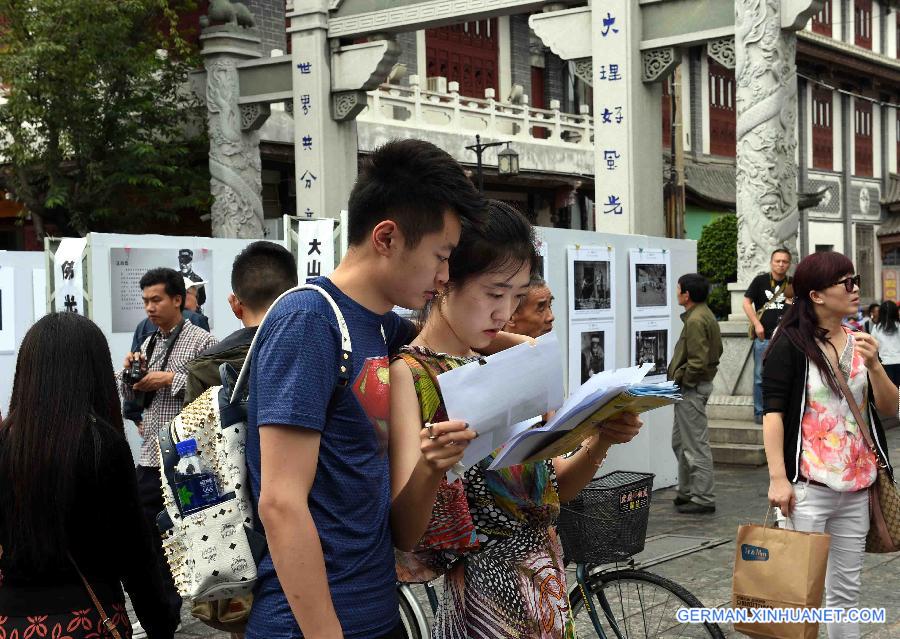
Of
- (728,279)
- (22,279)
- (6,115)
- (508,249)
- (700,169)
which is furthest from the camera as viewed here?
(700,169)

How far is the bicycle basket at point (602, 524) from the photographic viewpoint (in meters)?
3.85

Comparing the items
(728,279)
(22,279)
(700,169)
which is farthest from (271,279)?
(700,169)

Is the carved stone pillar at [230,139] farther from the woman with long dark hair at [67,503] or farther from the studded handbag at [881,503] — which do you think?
the woman with long dark hair at [67,503]

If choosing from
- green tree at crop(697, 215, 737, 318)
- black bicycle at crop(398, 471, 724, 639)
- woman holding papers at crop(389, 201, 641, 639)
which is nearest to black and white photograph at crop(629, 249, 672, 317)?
black bicycle at crop(398, 471, 724, 639)

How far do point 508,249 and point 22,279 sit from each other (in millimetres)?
7139

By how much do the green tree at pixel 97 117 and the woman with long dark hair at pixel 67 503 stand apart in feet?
44.1

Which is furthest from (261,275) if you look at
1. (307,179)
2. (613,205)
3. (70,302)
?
(307,179)

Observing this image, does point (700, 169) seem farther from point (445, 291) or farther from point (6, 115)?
point (445, 291)

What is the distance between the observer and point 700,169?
28969 millimetres

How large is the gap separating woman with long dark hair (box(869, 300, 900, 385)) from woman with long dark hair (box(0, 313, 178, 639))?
1291 centimetres

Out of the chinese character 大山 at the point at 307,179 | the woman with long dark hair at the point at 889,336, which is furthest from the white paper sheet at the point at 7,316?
the woman with long dark hair at the point at 889,336

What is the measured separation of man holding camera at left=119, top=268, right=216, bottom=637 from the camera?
5688 millimetres

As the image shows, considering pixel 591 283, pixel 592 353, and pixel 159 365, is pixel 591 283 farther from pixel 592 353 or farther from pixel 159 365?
pixel 159 365

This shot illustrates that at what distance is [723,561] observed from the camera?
267 inches
